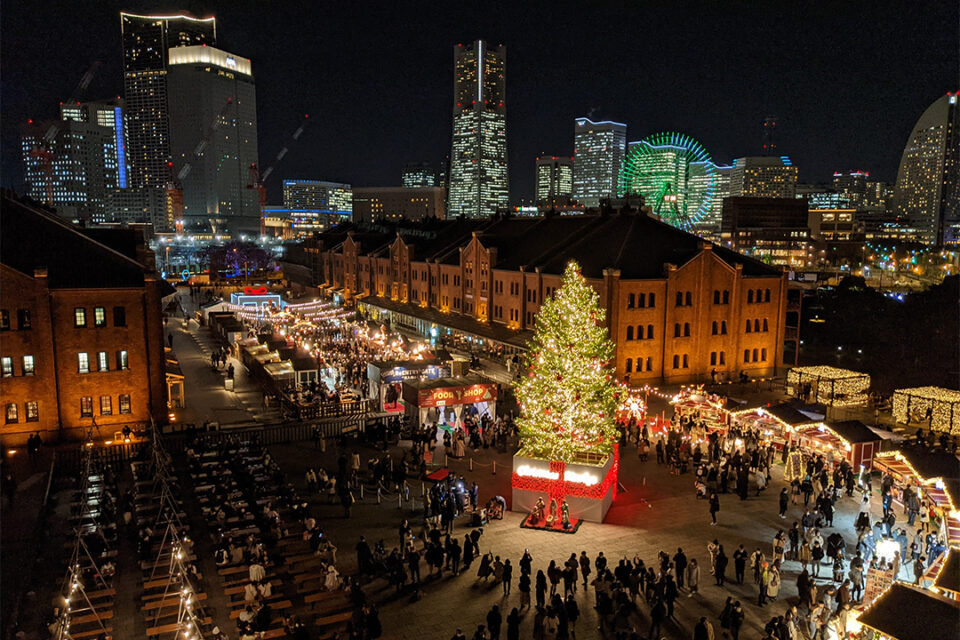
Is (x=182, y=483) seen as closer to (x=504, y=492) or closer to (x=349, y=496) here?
(x=349, y=496)

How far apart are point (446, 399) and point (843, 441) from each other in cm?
1721

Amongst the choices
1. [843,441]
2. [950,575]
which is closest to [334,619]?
[950,575]

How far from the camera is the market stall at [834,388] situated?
3866 centimetres

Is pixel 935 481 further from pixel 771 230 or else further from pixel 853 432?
pixel 771 230

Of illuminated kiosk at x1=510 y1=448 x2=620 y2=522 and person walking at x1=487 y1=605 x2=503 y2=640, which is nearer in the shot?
person walking at x1=487 y1=605 x2=503 y2=640

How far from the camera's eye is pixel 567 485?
923 inches

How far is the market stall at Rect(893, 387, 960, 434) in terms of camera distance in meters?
33.1

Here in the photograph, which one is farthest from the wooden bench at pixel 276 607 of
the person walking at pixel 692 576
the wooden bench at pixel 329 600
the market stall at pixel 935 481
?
the market stall at pixel 935 481

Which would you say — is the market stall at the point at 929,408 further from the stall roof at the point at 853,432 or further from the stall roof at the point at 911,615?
the stall roof at the point at 911,615

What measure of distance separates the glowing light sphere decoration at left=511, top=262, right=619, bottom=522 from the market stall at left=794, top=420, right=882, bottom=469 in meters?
10.4

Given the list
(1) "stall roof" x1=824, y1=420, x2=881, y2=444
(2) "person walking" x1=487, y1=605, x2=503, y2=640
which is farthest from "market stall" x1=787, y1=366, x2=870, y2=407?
(2) "person walking" x1=487, y1=605, x2=503, y2=640

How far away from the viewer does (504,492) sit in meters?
25.7

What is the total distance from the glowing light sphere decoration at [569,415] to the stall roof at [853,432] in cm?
1026

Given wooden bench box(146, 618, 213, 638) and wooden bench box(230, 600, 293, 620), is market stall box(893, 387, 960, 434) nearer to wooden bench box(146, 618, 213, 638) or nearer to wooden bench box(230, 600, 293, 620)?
wooden bench box(230, 600, 293, 620)
